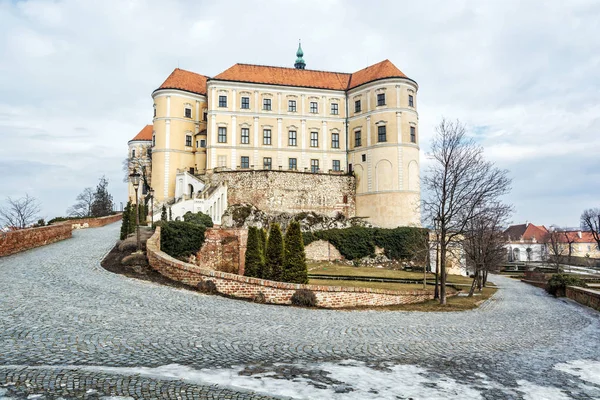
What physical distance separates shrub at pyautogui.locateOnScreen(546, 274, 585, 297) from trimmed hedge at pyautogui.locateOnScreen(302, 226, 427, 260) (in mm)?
18358

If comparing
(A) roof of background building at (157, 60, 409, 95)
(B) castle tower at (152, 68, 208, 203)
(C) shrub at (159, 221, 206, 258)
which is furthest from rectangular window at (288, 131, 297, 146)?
(C) shrub at (159, 221, 206, 258)

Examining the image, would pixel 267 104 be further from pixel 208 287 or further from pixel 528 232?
pixel 528 232

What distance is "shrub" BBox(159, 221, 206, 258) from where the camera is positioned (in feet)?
68.4

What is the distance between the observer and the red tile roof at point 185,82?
50.8m

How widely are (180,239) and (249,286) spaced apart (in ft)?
25.9

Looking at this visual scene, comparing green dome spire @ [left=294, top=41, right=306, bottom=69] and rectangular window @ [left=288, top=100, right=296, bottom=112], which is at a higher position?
green dome spire @ [left=294, top=41, right=306, bottom=69]

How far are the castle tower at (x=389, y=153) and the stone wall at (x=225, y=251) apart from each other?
30.0 m

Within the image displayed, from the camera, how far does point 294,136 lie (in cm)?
5303

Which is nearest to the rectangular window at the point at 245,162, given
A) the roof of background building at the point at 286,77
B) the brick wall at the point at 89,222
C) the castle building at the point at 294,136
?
the castle building at the point at 294,136

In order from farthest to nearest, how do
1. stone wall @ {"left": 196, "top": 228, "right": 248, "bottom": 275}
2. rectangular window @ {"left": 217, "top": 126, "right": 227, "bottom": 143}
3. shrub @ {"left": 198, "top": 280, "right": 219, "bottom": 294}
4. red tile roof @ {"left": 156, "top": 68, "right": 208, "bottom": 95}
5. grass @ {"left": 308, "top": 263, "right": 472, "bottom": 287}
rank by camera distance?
red tile roof @ {"left": 156, "top": 68, "right": 208, "bottom": 95} < rectangular window @ {"left": 217, "top": 126, "right": 227, "bottom": 143} < grass @ {"left": 308, "top": 263, "right": 472, "bottom": 287} < stone wall @ {"left": 196, "top": 228, "right": 248, "bottom": 275} < shrub @ {"left": 198, "top": 280, "right": 219, "bottom": 294}

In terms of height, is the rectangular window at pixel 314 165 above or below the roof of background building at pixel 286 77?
below

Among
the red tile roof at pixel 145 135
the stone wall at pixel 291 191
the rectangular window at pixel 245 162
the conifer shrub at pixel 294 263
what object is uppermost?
the red tile roof at pixel 145 135

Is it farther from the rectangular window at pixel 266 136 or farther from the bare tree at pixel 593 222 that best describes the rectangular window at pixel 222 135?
the bare tree at pixel 593 222

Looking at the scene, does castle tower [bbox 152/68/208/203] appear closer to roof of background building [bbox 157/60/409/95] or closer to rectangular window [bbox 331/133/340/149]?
roof of background building [bbox 157/60/409/95]
